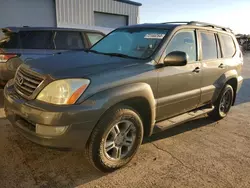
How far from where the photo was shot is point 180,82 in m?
3.43

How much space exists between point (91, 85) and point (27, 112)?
0.74m

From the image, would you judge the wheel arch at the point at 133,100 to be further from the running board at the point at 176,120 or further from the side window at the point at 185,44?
the side window at the point at 185,44

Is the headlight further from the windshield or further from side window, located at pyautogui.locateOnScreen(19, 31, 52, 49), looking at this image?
side window, located at pyautogui.locateOnScreen(19, 31, 52, 49)

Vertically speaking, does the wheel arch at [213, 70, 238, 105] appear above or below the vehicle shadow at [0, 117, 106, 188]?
above

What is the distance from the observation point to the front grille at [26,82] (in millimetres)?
2587

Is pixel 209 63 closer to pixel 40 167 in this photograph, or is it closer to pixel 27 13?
pixel 40 167

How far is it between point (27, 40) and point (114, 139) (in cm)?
376

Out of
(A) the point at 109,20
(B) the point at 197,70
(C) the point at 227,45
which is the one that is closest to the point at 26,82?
(B) the point at 197,70

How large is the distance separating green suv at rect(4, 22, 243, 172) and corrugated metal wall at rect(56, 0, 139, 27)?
36.1 ft

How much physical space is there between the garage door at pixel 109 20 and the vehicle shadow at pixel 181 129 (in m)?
13.2

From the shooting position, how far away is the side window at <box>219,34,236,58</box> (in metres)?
4.56

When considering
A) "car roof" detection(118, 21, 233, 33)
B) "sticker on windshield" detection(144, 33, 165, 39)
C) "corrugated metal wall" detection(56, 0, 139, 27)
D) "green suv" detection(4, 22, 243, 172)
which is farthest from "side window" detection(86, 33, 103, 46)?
"corrugated metal wall" detection(56, 0, 139, 27)

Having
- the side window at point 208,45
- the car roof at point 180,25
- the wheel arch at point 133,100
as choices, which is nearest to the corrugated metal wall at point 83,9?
the car roof at point 180,25

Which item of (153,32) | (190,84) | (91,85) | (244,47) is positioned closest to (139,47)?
(153,32)
